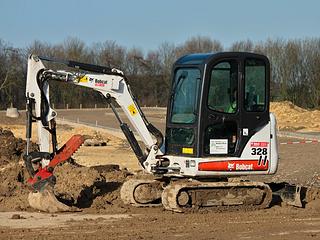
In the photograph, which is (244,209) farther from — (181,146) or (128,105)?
(128,105)

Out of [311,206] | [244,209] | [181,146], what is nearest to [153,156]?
[181,146]

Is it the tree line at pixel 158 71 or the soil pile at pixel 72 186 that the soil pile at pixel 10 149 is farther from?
the tree line at pixel 158 71

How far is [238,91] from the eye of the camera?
37.8 feet

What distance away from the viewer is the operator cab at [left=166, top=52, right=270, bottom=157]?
11.3m

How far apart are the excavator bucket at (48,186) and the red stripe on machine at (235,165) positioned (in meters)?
2.23

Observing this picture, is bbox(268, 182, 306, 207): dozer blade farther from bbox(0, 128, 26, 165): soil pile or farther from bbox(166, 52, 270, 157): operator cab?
bbox(0, 128, 26, 165): soil pile

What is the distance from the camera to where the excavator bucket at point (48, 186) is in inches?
451

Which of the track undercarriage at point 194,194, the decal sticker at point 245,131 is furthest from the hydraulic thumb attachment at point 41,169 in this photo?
the decal sticker at point 245,131

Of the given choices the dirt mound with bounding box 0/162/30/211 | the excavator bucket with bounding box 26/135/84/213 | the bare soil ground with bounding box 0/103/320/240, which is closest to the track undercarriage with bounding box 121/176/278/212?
the bare soil ground with bounding box 0/103/320/240

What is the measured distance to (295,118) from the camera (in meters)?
48.6

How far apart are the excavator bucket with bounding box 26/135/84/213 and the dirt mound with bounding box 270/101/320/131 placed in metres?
31.3

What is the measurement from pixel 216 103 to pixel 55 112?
2.73 meters

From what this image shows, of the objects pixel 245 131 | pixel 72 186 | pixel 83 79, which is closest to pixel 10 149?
pixel 72 186

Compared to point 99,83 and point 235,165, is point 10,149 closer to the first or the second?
point 99,83
